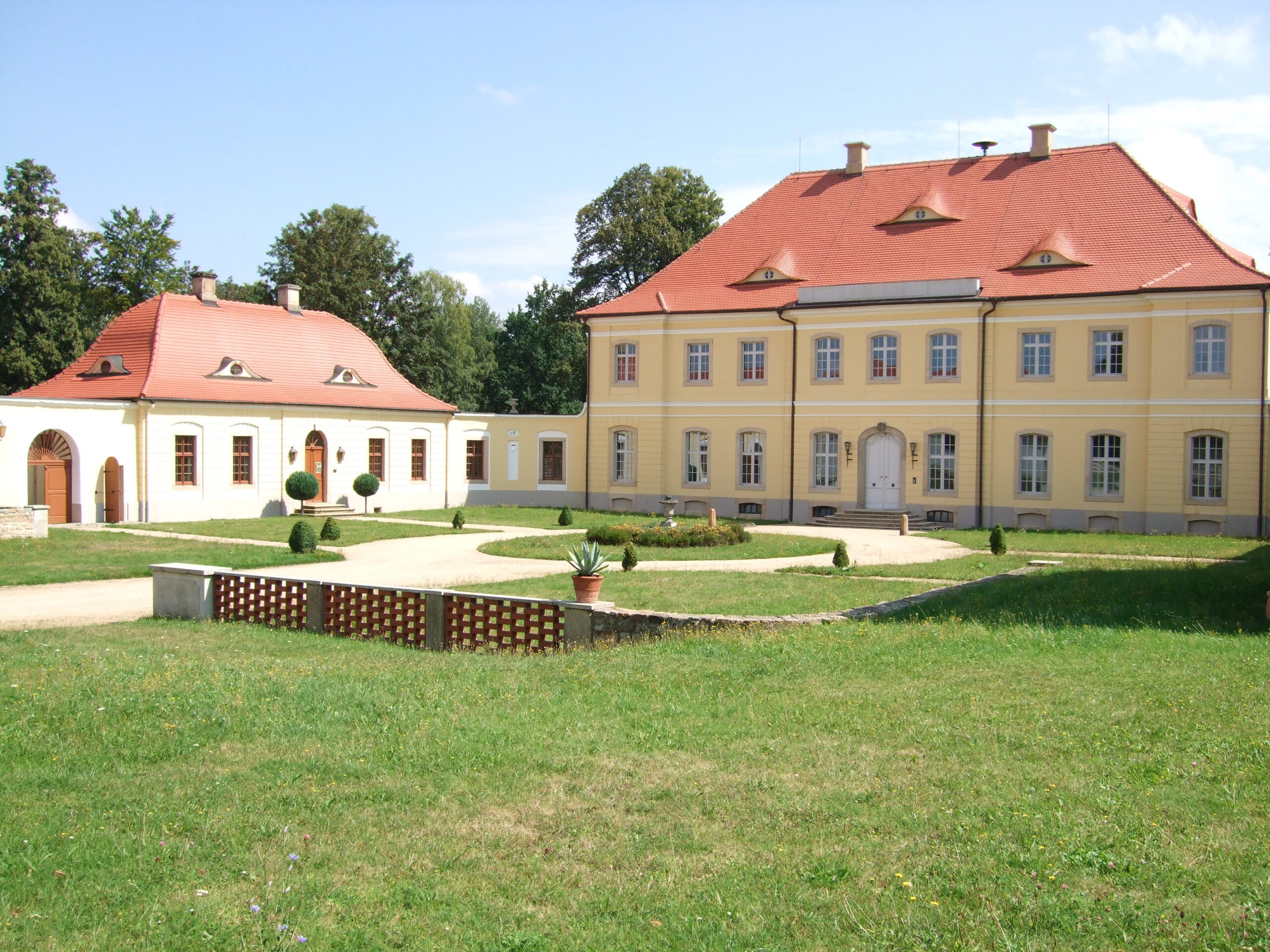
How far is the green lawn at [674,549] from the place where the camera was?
882 inches

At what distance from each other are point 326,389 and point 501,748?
31.3m

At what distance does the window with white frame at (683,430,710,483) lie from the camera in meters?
35.5

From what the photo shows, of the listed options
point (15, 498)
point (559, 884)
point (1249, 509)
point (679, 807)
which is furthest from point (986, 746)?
point (15, 498)

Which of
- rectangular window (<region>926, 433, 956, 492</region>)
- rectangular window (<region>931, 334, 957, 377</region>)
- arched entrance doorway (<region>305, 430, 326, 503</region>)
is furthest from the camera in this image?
arched entrance doorway (<region>305, 430, 326, 503</region>)

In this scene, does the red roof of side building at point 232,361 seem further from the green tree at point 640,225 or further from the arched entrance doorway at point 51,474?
the green tree at point 640,225

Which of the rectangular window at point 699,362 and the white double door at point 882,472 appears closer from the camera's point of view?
the white double door at point 882,472

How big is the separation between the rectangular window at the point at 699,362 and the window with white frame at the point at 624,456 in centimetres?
286

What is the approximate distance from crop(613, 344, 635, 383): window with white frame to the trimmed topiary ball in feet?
51.3

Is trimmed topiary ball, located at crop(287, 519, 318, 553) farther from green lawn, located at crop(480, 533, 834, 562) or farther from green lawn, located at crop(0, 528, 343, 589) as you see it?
green lawn, located at crop(480, 533, 834, 562)

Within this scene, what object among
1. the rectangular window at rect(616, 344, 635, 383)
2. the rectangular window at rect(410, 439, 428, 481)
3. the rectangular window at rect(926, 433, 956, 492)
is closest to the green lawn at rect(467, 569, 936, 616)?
the rectangular window at rect(926, 433, 956, 492)

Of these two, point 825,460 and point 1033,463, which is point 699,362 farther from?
point 1033,463

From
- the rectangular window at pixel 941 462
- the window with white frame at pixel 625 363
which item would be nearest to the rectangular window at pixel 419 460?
the window with white frame at pixel 625 363

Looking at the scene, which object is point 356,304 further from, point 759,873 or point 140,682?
point 759,873

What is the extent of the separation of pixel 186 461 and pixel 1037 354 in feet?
79.9
